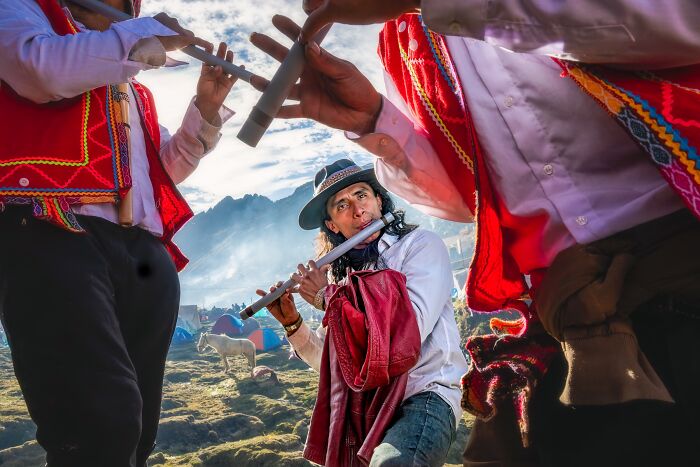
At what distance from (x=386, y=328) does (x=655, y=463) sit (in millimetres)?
1708

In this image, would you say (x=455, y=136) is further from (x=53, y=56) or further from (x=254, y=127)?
(x=53, y=56)

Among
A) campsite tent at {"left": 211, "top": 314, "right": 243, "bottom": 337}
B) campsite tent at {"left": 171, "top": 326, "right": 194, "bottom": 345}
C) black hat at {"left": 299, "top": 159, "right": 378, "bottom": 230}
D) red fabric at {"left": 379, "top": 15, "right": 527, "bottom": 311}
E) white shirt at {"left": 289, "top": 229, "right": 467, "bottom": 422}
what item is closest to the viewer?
red fabric at {"left": 379, "top": 15, "right": 527, "bottom": 311}

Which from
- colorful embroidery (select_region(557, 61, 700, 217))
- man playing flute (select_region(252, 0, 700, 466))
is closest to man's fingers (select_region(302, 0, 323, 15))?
man playing flute (select_region(252, 0, 700, 466))

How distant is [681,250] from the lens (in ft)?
2.68

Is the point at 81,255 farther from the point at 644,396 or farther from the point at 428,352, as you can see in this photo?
the point at 428,352

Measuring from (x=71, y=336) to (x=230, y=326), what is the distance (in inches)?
827

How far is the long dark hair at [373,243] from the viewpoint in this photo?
3.31 meters

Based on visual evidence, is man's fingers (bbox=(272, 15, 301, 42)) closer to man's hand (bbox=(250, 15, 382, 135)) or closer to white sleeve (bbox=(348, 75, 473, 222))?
man's hand (bbox=(250, 15, 382, 135))

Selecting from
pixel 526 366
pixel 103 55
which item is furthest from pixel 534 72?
pixel 103 55

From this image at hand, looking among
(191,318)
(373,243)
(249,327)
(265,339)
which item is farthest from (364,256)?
(191,318)

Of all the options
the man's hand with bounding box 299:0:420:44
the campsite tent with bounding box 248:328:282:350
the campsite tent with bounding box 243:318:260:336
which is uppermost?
the man's hand with bounding box 299:0:420:44

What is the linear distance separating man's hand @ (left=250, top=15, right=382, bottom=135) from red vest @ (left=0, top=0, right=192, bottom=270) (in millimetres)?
803

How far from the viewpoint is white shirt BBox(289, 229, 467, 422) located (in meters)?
2.75

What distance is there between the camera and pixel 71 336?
1.55 metres
